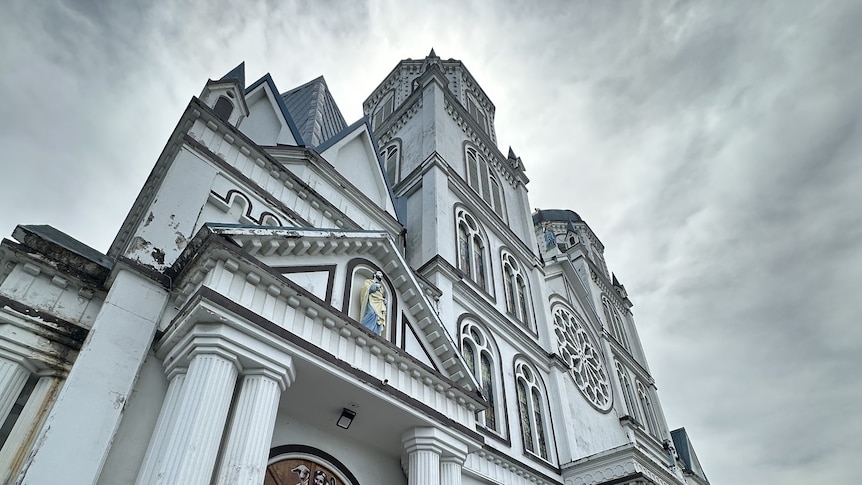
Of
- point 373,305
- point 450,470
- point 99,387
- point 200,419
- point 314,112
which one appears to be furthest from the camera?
point 314,112

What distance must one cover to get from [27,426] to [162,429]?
188 centimetres

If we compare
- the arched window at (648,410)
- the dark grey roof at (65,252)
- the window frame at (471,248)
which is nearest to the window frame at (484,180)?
the window frame at (471,248)

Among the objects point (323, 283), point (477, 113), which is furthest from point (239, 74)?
point (477, 113)

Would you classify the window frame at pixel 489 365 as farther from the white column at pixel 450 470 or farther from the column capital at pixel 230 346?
the column capital at pixel 230 346

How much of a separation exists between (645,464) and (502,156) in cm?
1772

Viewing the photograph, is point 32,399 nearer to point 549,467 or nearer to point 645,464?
point 549,467

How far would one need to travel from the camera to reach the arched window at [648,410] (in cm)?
2925

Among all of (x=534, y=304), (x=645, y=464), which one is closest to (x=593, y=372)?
(x=534, y=304)

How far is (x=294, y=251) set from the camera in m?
9.47

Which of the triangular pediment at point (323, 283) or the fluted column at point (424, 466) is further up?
the triangular pediment at point (323, 283)

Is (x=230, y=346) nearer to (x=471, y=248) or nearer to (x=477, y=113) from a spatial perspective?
(x=471, y=248)

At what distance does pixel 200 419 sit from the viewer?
21.2ft

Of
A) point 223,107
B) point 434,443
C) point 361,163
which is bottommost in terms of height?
point 434,443

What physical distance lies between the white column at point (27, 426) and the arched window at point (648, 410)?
97.1ft
